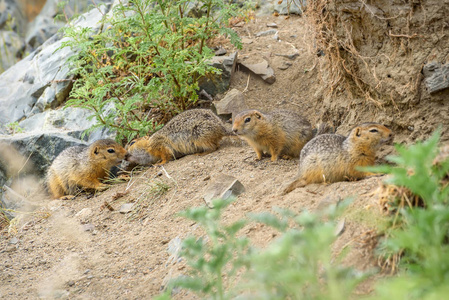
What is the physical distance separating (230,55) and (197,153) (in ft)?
7.35

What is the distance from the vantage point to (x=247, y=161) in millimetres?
7309

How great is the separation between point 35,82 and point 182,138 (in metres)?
4.64

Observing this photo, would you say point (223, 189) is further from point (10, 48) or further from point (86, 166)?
point (10, 48)

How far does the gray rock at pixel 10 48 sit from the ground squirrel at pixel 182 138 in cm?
891

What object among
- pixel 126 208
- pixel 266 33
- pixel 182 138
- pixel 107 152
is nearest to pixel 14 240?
pixel 126 208

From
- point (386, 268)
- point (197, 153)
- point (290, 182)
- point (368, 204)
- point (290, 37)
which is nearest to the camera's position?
point (386, 268)

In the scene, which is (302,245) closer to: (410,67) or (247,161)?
(410,67)

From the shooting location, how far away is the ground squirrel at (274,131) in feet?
23.7

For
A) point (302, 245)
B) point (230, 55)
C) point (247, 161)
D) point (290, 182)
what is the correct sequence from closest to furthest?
point (302, 245) < point (290, 182) < point (247, 161) < point (230, 55)

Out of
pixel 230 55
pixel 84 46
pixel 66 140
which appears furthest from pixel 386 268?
pixel 66 140

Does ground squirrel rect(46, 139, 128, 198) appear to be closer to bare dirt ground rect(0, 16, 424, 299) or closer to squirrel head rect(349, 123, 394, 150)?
bare dirt ground rect(0, 16, 424, 299)

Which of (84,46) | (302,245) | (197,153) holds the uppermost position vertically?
(84,46)

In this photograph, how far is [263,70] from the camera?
9117 mm

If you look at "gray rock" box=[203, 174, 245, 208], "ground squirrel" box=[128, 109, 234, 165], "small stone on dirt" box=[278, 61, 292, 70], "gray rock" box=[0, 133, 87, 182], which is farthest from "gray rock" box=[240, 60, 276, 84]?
"gray rock" box=[0, 133, 87, 182]
